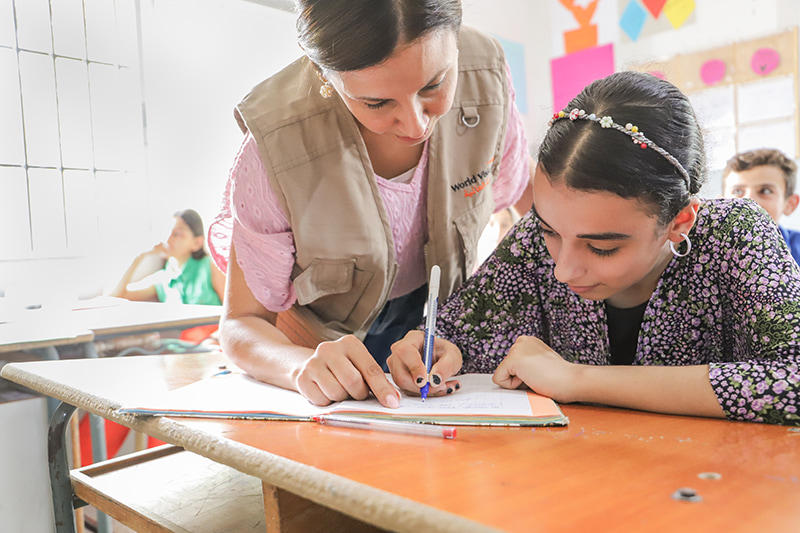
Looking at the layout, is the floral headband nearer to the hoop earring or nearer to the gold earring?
the hoop earring

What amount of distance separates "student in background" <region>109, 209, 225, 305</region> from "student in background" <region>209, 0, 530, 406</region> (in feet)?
5.37

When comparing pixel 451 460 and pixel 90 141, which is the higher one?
pixel 90 141

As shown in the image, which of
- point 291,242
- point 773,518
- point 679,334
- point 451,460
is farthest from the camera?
point 291,242

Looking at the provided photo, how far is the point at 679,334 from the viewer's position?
3.26 feet

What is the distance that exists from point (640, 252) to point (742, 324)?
0.18 meters

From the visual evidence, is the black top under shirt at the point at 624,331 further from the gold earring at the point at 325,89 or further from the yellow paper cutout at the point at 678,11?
the yellow paper cutout at the point at 678,11

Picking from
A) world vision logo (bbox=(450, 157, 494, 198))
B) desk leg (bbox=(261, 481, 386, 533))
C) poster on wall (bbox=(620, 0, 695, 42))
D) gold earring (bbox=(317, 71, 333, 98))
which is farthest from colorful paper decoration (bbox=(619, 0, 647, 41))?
desk leg (bbox=(261, 481, 386, 533))

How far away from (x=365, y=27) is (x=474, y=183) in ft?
1.63

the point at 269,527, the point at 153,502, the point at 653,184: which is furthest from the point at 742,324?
the point at 153,502

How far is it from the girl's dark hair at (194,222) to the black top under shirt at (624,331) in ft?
7.23

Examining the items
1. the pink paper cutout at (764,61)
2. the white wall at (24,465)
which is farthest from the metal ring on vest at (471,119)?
the pink paper cutout at (764,61)

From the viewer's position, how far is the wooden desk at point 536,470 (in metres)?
0.45

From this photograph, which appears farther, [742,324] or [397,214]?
[397,214]

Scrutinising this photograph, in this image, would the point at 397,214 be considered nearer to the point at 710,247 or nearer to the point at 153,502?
the point at 710,247
